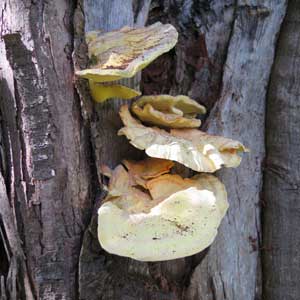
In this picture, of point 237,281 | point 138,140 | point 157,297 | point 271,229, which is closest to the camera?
point 138,140

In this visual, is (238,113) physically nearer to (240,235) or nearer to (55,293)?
(240,235)

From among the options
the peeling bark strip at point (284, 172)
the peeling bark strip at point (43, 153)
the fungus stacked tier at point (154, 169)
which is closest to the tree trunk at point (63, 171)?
the peeling bark strip at point (43, 153)

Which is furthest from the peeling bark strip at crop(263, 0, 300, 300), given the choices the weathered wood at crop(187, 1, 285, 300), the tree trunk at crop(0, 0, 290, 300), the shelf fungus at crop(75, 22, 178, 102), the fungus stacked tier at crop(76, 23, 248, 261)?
the shelf fungus at crop(75, 22, 178, 102)

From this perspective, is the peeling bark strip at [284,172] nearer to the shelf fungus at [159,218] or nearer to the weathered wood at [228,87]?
the weathered wood at [228,87]

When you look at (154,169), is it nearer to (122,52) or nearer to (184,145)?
(184,145)

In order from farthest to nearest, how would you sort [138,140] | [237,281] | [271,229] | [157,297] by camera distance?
[271,229], [237,281], [157,297], [138,140]

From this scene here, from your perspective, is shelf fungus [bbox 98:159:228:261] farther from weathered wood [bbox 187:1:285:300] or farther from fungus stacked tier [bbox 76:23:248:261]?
weathered wood [bbox 187:1:285:300]

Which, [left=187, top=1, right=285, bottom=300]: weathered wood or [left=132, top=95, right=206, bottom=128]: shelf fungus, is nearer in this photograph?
[left=132, top=95, right=206, bottom=128]: shelf fungus

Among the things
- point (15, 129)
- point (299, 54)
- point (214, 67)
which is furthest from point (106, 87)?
point (299, 54)

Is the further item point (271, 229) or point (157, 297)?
point (271, 229)
